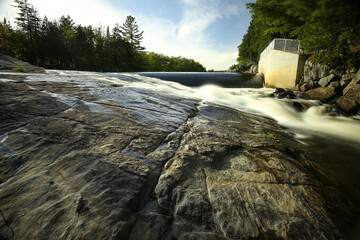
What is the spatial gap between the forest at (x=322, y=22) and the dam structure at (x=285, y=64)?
1.10 m

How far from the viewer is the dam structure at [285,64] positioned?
1175cm

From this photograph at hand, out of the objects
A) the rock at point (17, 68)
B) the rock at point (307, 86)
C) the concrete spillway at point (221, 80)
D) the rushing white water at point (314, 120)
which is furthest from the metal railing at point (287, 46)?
the rock at point (17, 68)

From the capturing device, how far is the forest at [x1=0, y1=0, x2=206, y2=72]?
3312 cm

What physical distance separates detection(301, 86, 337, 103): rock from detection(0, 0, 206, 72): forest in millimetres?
42073

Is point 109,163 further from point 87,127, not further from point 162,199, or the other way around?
point 87,127

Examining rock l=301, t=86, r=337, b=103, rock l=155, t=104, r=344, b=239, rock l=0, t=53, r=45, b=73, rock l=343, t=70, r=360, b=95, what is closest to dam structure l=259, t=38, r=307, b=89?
rock l=301, t=86, r=337, b=103

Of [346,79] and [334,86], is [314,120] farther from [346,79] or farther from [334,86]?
[346,79]

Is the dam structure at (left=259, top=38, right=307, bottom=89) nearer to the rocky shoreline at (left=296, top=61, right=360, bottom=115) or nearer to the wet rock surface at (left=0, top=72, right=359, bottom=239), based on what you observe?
the rocky shoreline at (left=296, top=61, right=360, bottom=115)

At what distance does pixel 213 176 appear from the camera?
2.00 metres

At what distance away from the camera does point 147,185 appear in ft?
5.81

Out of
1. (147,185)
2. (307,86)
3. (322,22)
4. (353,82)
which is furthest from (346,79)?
(147,185)

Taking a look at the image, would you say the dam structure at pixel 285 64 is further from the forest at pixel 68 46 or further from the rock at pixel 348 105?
the forest at pixel 68 46

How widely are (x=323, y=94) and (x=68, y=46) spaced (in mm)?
45912

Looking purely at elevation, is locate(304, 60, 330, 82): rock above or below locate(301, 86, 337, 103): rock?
above
